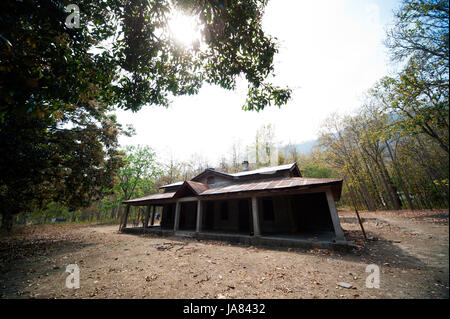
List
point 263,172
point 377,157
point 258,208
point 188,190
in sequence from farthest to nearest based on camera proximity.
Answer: point 377,157 < point 188,190 < point 263,172 < point 258,208

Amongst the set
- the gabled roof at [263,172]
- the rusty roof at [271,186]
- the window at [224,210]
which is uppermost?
the gabled roof at [263,172]

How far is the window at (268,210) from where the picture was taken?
1086 centimetres

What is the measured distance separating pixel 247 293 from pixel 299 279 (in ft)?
5.21

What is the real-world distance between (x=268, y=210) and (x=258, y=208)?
73cm

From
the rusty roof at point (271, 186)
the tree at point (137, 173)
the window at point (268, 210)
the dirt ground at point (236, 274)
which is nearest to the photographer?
the dirt ground at point (236, 274)

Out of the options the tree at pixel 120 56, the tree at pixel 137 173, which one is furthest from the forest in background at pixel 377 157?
the tree at pixel 120 56

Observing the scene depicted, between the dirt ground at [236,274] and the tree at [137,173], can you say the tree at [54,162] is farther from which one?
the tree at [137,173]

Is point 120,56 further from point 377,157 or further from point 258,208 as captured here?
point 377,157

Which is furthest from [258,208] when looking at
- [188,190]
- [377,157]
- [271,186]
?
[377,157]

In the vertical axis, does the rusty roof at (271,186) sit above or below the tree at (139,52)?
below

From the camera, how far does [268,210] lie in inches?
436

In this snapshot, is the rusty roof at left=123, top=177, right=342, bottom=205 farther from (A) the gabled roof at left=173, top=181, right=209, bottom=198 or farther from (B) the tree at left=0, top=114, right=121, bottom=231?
(B) the tree at left=0, top=114, right=121, bottom=231
